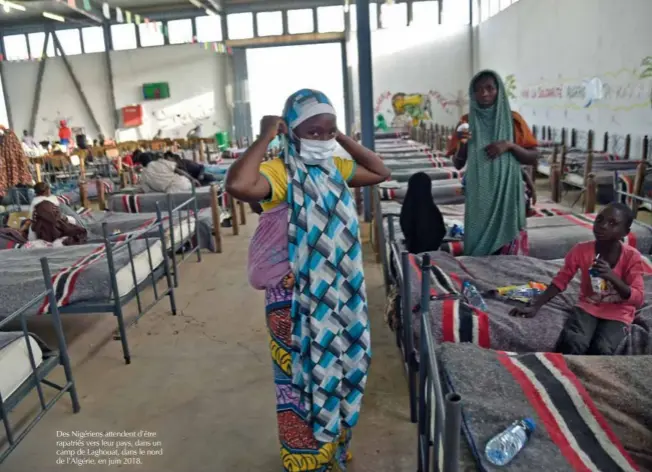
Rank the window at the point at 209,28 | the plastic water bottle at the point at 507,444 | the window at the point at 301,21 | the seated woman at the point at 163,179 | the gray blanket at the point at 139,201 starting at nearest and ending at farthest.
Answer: the plastic water bottle at the point at 507,444 → the gray blanket at the point at 139,201 → the seated woman at the point at 163,179 → the window at the point at 301,21 → the window at the point at 209,28

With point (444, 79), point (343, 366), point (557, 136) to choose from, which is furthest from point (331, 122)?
point (444, 79)

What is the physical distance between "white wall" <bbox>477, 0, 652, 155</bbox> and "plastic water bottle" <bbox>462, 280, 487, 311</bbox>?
19.2ft

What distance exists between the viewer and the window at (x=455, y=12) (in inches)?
599

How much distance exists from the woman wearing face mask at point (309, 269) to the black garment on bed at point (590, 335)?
1061 millimetres

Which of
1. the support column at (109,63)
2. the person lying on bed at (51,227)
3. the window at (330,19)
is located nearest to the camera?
the person lying on bed at (51,227)

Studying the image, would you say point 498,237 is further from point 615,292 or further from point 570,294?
point 615,292

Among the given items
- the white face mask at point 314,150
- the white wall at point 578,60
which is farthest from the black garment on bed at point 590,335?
the white wall at point 578,60

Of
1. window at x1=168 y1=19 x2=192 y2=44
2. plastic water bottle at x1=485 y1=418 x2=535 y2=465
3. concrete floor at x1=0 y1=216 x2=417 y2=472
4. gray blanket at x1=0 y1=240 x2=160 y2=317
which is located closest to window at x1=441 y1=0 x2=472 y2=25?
window at x1=168 y1=19 x2=192 y2=44

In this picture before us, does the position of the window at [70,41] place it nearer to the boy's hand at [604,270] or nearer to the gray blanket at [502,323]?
the gray blanket at [502,323]

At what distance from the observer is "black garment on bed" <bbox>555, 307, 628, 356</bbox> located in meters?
2.38

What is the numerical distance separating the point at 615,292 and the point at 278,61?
15.6 meters

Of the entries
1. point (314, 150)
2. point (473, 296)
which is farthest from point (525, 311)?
point (314, 150)

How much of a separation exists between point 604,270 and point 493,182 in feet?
3.48

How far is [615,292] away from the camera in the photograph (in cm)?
242
